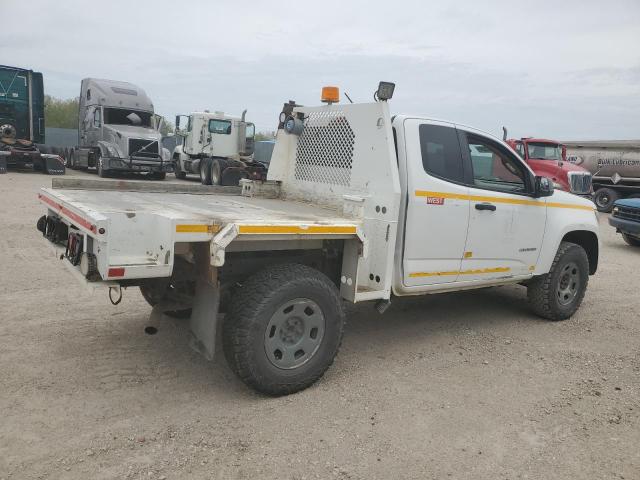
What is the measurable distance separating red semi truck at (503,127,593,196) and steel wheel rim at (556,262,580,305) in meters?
10.3

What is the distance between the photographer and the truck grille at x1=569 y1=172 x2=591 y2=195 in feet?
50.7

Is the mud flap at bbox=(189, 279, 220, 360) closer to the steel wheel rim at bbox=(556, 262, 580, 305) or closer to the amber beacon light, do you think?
the amber beacon light

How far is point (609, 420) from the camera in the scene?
3564 millimetres

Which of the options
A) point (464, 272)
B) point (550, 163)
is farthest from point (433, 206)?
point (550, 163)

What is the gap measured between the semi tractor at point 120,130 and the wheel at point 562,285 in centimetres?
1705

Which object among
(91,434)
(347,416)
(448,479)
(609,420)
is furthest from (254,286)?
(609,420)

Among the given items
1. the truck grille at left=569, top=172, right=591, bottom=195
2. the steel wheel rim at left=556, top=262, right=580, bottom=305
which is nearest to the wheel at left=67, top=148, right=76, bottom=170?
the truck grille at left=569, top=172, right=591, bottom=195

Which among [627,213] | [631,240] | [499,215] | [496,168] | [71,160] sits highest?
[496,168]

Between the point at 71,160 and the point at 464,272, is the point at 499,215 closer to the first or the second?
the point at 464,272

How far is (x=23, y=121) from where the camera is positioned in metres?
20.2

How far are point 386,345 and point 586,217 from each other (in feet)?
9.57

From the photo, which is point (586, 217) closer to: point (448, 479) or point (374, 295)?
point (374, 295)

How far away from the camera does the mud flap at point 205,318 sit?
3.48 m

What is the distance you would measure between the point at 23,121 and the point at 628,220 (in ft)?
68.1
